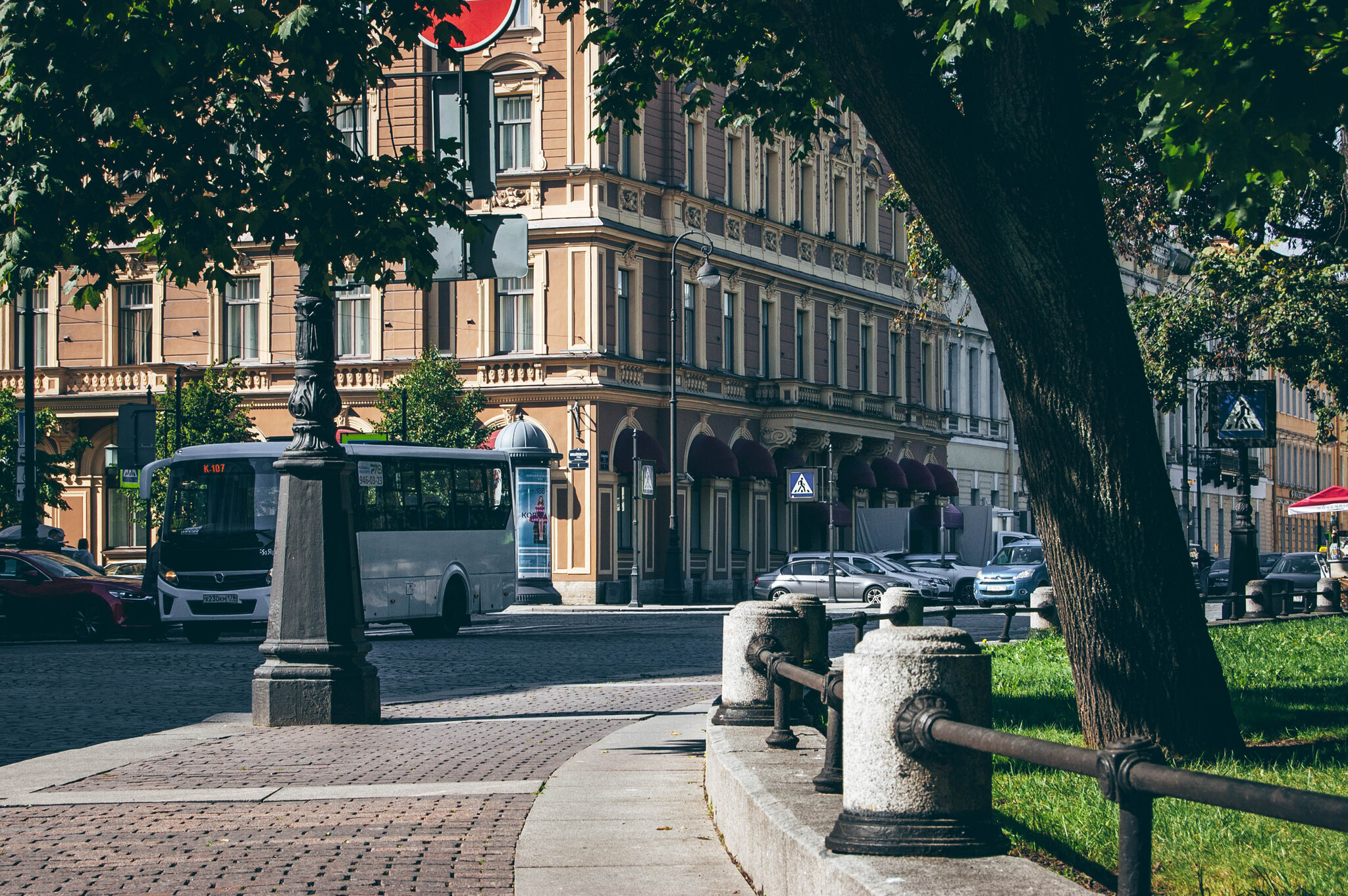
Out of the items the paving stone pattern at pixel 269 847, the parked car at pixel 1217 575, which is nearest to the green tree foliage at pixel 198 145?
the paving stone pattern at pixel 269 847

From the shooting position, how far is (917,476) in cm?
5291

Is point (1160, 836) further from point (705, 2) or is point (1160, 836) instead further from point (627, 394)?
point (627, 394)

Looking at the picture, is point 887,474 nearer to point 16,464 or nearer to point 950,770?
point 16,464

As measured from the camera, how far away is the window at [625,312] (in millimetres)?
41594

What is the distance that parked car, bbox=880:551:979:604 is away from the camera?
4019cm

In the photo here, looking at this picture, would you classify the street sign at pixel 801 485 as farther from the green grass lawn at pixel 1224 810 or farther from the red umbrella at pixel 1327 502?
the green grass lawn at pixel 1224 810

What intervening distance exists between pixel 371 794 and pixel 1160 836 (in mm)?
4766

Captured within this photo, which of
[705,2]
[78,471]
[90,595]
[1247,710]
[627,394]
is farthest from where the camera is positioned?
[78,471]

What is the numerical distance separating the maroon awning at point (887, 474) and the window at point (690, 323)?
903 cm

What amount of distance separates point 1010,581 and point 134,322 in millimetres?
24662

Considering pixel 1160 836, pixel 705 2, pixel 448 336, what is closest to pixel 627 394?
pixel 448 336

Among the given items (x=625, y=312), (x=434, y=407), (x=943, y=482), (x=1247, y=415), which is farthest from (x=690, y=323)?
(x=1247, y=415)

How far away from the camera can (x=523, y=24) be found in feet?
137

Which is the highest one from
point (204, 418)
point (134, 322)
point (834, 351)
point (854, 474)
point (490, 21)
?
point (134, 322)
